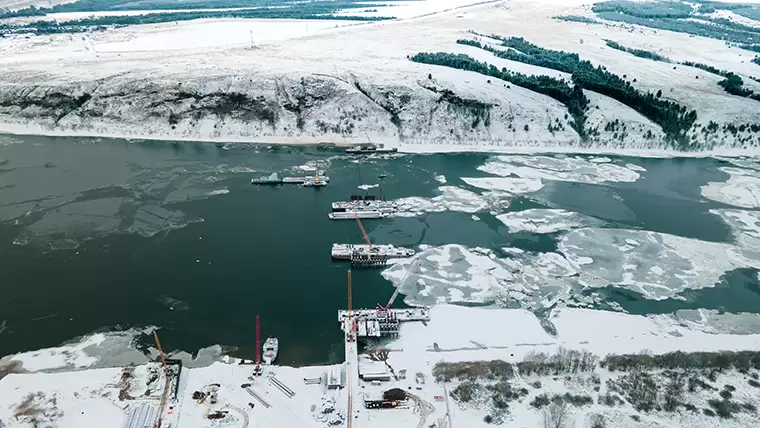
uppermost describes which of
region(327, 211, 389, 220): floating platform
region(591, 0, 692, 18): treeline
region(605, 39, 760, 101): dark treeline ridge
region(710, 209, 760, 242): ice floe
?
region(591, 0, 692, 18): treeline

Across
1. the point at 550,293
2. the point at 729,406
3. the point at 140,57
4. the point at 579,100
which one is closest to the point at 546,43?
the point at 579,100

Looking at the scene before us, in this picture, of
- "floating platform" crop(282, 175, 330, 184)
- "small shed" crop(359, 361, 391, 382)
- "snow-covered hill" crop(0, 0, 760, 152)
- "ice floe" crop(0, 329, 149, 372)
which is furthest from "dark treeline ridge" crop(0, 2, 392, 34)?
"small shed" crop(359, 361, 391, 382)

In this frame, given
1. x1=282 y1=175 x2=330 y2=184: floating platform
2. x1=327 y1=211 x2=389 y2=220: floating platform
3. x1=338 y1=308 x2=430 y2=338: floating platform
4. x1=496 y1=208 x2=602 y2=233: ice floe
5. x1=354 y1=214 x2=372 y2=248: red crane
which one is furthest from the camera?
x1=282 y1=175 x2=330 y2=184: floating platform

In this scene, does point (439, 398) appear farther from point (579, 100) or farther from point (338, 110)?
point (579, 100)

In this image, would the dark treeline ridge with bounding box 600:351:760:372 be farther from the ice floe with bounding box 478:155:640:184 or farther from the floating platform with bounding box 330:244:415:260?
the ice floe with bounding box 478:155:640:184

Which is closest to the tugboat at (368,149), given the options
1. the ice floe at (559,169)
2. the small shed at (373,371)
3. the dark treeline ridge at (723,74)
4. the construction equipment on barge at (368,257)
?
the ice floe at (559,169)

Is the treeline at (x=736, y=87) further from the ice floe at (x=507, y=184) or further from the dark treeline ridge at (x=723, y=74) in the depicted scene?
the ice floe at (x=507, y=184)

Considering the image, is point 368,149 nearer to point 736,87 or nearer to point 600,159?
point 600,159
